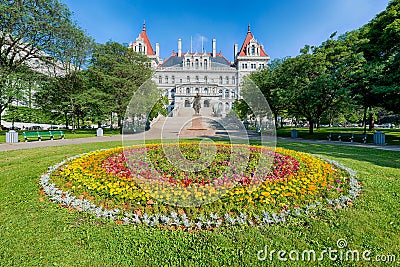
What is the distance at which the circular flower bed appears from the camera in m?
3.94

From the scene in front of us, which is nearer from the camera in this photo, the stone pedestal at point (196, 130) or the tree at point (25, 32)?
the tree at point (25, 32)

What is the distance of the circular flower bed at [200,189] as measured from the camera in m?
3.94

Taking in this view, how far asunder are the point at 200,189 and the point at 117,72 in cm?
2526

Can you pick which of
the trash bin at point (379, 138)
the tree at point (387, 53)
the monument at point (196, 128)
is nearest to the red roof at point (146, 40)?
the monument at point (196, 128)

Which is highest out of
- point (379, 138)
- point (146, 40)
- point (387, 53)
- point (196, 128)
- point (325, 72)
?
point (146, 40)

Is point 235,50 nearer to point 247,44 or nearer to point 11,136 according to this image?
point 247,44

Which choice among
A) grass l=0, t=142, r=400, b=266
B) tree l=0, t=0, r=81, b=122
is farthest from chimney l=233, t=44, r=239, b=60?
grass l=0, t=142, r=400, b=266

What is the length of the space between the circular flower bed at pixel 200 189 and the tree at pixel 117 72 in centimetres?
2047

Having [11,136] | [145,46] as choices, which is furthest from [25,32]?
[145,46]

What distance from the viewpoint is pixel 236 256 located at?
120 inches

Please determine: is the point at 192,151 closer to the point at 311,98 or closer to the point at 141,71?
the point at 311,98

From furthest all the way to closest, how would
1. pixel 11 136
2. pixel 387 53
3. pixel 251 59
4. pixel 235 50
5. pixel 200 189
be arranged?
pixel 235 50, pixel 251 59, pixel 387 53, pixel 11 136, pixel 200 189

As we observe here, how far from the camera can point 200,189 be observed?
459 cm

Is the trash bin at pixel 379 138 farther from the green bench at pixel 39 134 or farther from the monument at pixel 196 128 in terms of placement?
the green bench at pixel 39 134
